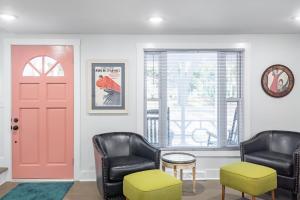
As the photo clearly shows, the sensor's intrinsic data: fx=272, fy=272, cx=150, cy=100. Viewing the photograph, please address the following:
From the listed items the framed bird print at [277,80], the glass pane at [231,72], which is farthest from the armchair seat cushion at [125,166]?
the framed bird print at [277,80]

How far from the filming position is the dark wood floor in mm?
3383

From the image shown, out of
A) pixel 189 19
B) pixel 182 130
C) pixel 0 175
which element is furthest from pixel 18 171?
pixel 189 19

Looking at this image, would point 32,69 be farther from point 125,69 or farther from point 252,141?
point 252,141

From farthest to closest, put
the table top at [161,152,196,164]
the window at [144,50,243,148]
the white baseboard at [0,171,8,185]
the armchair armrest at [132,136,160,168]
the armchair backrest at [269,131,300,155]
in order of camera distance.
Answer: the window at [144,50,243,148], the white baseboard at [0,171,8,185], the armchair backrest at [269,131,300,155], the armchair armrest at [132,136,160,168], the table top at [161,152,196,164]

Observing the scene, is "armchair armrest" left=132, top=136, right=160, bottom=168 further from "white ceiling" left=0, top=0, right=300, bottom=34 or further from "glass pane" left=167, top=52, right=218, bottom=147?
"white ceiling" left=0, top=0, right=300, bottom=34

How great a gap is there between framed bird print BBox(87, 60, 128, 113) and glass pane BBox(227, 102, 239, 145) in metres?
1.59

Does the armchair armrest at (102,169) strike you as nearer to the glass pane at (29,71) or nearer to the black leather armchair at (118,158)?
the black leather armchair at (118,158)

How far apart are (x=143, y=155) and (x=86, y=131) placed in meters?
1.00

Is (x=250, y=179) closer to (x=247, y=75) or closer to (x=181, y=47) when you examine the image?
(x=247, y=75)

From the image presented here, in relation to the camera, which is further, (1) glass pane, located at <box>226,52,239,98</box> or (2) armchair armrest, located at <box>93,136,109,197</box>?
(1) glass pane, located at <box>226,52,239,98</box>

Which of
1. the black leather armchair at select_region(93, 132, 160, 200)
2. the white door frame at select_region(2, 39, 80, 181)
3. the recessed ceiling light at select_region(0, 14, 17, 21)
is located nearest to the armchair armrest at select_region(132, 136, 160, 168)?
the black leather armchair at select_region(93, 132, 160, 200)

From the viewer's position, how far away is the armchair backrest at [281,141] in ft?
12.1

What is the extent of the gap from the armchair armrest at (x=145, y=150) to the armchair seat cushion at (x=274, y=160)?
3.95 ft

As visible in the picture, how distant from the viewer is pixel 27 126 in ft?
13.1
